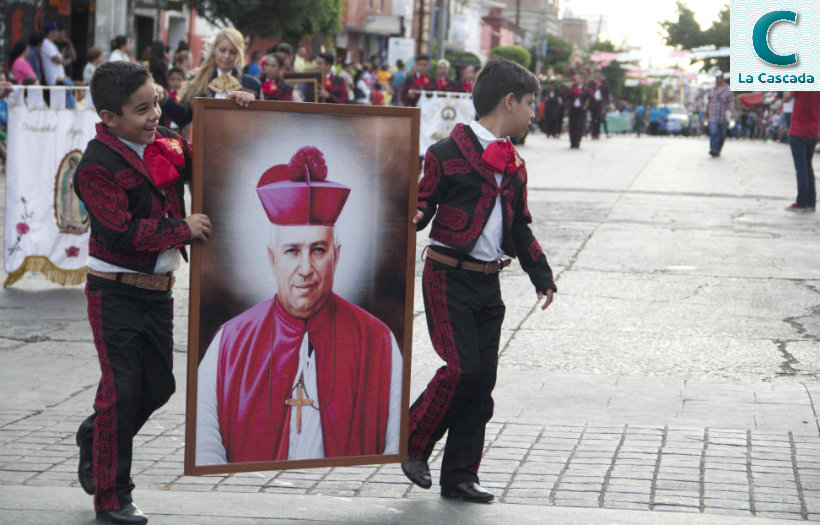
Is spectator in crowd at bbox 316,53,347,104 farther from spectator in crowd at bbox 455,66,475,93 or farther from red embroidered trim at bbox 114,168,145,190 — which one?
red embroidered trim at bbox 114,168,145,190

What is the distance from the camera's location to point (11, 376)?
6523 mm

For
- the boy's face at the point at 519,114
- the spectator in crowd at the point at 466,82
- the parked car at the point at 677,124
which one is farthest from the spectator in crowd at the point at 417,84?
the parked car at the point at 677,124

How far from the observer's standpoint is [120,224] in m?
3.94

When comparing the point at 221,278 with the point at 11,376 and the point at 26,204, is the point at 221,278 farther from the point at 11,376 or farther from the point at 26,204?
the point at 26,204

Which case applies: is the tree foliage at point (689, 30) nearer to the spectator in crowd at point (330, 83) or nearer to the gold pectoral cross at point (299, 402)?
the spectator in crowd at point (330, 83)

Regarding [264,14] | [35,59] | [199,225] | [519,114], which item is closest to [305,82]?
[35,59]

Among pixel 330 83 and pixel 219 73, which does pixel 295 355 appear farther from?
pixel 330 83

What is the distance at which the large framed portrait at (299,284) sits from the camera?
398cm

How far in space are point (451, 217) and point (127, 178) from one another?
1.13 meters

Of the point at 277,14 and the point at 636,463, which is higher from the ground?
the point at 277,14

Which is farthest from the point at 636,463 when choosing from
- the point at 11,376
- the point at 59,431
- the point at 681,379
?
the point at 11,376

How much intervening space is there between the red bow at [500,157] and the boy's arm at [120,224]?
1092 mm

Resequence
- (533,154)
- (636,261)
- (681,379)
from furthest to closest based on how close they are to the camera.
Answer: (533,154), (636,261), (681,379)

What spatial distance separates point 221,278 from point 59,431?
1.90m
